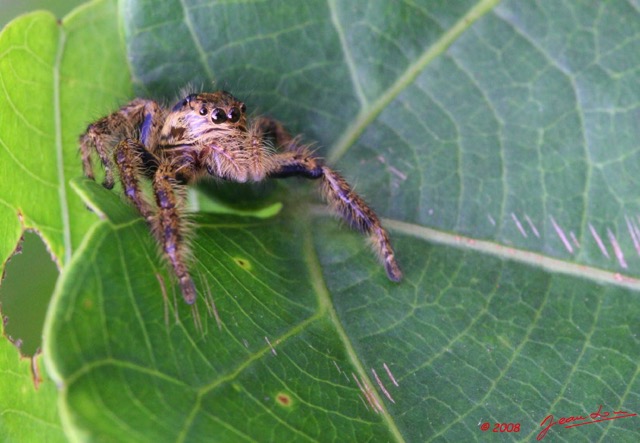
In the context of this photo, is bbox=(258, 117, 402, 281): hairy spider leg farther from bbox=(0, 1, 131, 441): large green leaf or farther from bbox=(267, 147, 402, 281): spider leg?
bbox=(0, 1, 131, 441): large green leaf

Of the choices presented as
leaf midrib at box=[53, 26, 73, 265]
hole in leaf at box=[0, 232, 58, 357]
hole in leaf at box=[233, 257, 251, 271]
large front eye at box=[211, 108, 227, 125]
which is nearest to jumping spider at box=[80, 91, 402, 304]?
large front eye at box=[211, 108, 227, 125]

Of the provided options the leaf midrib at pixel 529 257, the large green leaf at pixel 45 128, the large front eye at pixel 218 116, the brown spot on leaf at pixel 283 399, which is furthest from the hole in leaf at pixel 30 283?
the leaf midrib at pixel 529 257

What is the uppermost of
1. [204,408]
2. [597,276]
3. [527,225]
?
[204,408]

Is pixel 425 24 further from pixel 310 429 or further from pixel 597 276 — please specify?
pixel 310 429

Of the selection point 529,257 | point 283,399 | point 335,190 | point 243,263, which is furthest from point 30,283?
point 529,257

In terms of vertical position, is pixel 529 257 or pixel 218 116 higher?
pixel 218 116

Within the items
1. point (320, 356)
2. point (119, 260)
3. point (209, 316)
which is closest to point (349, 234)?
point (320, 356)

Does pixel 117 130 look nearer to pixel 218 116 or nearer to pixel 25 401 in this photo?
pixel 218 116
